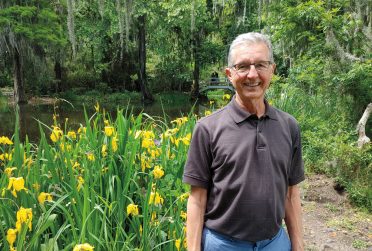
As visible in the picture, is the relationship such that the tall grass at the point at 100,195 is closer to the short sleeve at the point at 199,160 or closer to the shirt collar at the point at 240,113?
the short sleeve at the point at 199,160

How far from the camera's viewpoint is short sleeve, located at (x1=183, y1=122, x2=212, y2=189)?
61.1 inches

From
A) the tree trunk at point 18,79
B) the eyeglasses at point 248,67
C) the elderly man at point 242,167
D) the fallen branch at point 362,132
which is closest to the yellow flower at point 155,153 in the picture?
the elderly man at point 242,167

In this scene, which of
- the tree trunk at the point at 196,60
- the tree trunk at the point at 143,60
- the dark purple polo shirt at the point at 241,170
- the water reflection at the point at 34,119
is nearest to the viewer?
the dark purple polo shirt at the point at 241,170

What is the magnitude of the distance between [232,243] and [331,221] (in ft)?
9.13

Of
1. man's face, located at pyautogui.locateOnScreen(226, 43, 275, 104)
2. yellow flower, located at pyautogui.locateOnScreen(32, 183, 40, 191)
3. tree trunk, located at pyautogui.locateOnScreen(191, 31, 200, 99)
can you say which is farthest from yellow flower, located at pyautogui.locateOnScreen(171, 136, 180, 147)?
tree trunk, located at pyautogui.locateOnScreen(191, 31, 200, 99)

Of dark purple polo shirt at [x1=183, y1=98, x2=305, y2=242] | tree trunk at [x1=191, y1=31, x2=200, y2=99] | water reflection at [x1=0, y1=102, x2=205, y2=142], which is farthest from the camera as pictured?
tree trunk at [x1=191, y1=31, x2=200, y2=99]

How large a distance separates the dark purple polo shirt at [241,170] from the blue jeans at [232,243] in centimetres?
3

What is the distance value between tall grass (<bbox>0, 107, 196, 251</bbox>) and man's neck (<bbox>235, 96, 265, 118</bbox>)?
2.41 feet

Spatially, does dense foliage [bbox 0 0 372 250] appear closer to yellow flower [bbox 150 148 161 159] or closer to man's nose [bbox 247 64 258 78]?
yellow flower [bbox 150 148 161 159]

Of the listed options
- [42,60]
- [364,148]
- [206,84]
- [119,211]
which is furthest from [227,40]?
[119,211]

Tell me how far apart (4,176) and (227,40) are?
67.9 feet

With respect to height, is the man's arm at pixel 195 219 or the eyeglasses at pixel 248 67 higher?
the eyeglasses at pixel 248 67

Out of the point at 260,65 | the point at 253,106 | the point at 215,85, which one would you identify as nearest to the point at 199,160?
the point at 253,106

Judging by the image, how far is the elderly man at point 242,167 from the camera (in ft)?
4.99
